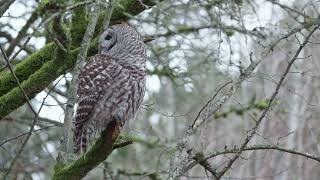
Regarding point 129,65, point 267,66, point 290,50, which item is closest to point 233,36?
point 290,50

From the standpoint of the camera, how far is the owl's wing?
6195 mm

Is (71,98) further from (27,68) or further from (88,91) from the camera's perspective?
(27,68)

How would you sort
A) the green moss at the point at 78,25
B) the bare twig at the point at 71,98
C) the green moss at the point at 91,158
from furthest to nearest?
the green moss at the point at 78,25, the green moss at the point at 91,158, the bare twig at the point at 71,98

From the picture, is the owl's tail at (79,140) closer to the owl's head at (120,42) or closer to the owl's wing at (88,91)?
the owl's wing at (88,91)

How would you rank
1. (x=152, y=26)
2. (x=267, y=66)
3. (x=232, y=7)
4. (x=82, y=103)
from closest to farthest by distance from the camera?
(x=82, y=103), (x=232, y=7), (x=152, y=26), (x=267, y=66)

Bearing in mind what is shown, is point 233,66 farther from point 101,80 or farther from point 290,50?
point 101,80

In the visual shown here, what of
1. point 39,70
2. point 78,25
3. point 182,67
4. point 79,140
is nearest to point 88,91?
point 79,140

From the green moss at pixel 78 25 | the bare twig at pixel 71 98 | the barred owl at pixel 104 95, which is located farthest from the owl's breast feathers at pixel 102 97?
the bare twig at pixel 71 98

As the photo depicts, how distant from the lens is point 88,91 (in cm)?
618

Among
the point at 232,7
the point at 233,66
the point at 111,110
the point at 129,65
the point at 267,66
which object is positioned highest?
the point at 267,66

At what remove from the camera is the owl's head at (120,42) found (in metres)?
6.61

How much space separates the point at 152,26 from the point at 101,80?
253 centimetres

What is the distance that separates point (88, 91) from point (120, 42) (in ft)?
2.43

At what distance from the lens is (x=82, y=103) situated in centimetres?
620
